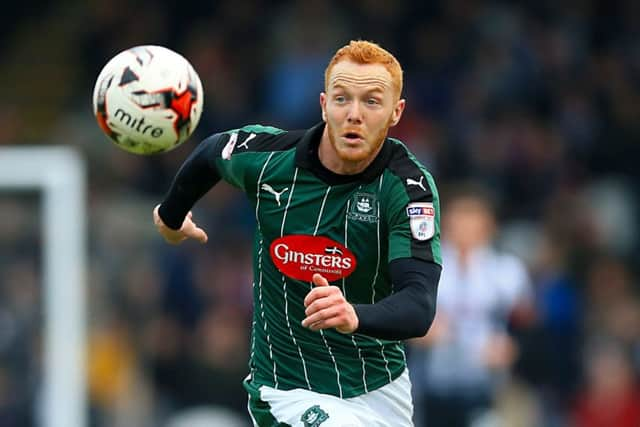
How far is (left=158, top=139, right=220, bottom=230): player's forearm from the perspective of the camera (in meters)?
5.94

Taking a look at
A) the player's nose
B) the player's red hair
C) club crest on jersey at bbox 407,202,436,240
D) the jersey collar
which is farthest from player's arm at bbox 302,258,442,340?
the player's red hair

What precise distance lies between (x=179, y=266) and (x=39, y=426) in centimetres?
214

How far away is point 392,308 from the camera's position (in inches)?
202

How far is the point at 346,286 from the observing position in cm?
565

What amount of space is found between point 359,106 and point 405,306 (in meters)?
0.81

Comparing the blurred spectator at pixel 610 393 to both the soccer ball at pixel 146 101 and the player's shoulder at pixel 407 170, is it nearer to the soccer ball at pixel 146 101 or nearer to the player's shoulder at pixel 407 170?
the player's shoulder at pixel 407 170

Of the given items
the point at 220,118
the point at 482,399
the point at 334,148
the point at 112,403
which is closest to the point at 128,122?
the point at 334,148

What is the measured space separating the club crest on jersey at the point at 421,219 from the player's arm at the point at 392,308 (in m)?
0.11

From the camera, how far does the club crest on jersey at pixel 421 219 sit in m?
5.41

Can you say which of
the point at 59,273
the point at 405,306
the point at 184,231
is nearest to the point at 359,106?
the point at 405,306

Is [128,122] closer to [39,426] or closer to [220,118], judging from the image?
[39,426]

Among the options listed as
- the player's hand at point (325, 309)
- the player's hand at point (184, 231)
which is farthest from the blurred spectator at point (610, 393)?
the player's hand at point (325, 309)

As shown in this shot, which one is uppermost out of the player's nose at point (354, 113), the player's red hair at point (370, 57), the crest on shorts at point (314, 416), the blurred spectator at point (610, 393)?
the player's red hair at point (370, 57)

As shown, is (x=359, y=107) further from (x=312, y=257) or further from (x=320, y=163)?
(x=312, y=257)
